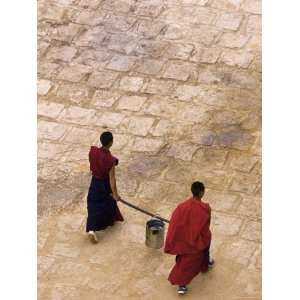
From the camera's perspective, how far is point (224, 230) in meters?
9.30

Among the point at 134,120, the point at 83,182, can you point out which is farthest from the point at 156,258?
the point at 134,120

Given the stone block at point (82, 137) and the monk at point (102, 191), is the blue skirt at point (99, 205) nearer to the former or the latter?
the monk at point (102, 191)

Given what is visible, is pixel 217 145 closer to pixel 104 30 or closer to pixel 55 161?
pixel 55 161

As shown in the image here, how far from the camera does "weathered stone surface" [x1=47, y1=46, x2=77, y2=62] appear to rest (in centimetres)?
1220

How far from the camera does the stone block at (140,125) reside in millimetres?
10836

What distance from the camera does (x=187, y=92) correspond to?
37.7ft

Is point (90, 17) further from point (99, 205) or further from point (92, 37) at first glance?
point (99, 205)

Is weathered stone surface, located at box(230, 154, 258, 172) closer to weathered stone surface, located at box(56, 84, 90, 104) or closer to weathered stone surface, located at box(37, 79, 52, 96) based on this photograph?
weathered stone surface, located at box(56, 84, 90, 104)

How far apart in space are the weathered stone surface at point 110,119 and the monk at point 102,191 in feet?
6.31

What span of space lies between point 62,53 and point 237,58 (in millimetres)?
2486

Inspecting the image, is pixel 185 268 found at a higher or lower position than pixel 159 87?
lower

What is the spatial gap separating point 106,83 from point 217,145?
2.04 m

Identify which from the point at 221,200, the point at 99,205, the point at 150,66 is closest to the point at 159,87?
the point at 150,66

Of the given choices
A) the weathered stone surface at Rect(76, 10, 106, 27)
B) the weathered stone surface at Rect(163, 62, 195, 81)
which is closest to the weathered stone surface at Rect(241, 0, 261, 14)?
the weathered stone surface at Rect(163, 62, 195, 81)
